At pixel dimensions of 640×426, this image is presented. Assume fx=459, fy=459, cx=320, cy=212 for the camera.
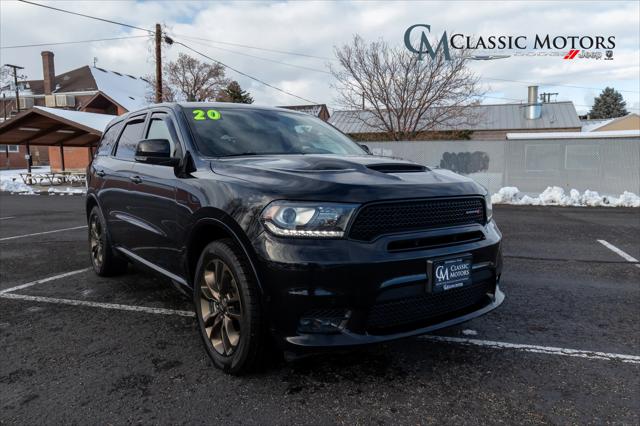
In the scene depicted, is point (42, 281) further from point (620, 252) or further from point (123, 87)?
point (123, 87)

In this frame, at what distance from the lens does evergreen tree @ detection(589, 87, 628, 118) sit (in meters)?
80.1

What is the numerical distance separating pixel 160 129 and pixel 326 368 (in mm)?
2389

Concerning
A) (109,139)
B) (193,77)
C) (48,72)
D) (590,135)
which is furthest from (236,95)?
(109,139)

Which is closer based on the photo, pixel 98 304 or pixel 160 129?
pixel 160 129

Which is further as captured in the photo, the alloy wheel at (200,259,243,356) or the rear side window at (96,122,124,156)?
the rear side window at (96,122,124,156)

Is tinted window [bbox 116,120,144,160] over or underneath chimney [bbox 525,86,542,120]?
underneath

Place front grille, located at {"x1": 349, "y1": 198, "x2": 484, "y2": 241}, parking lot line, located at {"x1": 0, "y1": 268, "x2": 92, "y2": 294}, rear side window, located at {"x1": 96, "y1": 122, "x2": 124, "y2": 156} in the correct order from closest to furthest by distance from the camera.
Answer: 1. front grille, located at {"x1": 349, "y1": 198, "x2": 484, "y2": 241}
2. parking lot line, located at {"x1": 0, "y1": 268, "x2": 92, "y2": 294}
3. rear side window, located at {"x1": 96, "y1": 122, "x2": 124, "y2": 156}

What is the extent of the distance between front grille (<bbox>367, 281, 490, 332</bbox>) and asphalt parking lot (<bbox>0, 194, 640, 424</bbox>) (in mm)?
428

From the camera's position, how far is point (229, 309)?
279cm

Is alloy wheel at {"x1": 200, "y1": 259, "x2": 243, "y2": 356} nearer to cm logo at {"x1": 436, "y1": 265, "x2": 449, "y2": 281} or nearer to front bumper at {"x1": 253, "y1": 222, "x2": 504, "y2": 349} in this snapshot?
front bumper at {"x1": 253, "y1": 222, "x2": 504, "y2": 349}

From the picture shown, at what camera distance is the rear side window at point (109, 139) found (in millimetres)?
5004

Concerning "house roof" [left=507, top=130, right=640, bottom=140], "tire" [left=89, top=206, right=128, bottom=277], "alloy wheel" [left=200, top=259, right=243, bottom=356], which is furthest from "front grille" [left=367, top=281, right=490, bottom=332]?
"house roof" [left=507, top=130, right=640, bottom=140]

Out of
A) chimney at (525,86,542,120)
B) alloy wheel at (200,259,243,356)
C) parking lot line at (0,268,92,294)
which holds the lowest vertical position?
parking lot line at (0,268,92,294)

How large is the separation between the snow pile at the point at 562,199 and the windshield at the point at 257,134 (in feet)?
34.7
